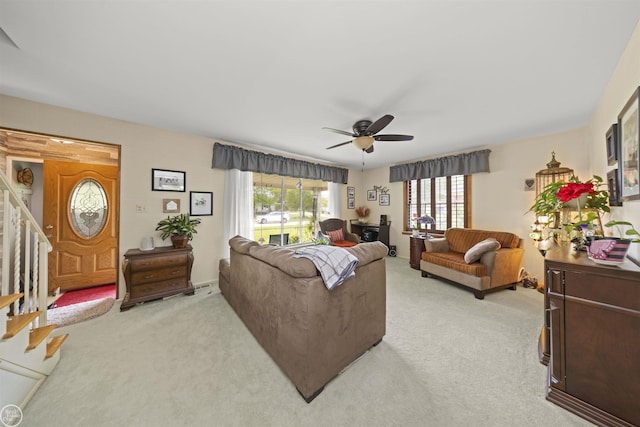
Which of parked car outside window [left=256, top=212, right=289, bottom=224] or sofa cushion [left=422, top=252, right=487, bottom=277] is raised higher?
parked car outside window [left=256, top=212, right=289, bottom=224]

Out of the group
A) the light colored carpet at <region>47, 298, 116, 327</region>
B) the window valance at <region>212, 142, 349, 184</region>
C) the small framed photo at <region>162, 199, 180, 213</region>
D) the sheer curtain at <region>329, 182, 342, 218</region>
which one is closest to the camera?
the light colored carpet at <region>47, 298, 116, 327</region>

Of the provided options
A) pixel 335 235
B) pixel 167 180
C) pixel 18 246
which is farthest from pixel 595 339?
pixel 167 180

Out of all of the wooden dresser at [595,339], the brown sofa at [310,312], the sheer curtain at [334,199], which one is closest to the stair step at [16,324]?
the brown sofa at [310,312]

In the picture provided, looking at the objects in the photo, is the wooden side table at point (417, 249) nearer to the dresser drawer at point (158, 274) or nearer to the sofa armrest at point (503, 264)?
the sofa armrest at point (503, 264)

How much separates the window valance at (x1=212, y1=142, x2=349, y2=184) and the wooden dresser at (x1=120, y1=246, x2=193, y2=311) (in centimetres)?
159

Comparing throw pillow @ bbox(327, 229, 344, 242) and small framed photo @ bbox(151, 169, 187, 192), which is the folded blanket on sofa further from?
throw pillow @ bbox(327, 229, 344, 242)

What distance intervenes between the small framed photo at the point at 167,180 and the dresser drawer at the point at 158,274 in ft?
3.95

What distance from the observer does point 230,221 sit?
3.76m

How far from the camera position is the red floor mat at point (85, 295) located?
9.50 ft

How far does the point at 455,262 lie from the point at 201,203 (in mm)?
4199

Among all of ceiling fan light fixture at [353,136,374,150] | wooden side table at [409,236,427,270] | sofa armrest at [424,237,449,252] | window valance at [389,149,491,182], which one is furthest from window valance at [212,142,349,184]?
sofa armrest at [424,237,449,252]

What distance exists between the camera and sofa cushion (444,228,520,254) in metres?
3.48

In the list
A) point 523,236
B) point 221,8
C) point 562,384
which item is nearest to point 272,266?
point 221,8

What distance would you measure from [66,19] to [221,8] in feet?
3.38
